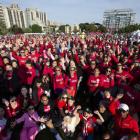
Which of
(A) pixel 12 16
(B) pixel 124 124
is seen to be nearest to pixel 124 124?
(B) pixel 124 124

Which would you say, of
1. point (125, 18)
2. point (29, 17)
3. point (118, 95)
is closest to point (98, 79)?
point (118, 95)

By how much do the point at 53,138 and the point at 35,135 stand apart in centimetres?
49

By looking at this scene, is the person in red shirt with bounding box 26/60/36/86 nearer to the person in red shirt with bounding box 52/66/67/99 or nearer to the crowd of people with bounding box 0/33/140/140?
the crowd of people with bounding box 0/33/140/140

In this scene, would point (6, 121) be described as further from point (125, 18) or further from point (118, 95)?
point (125, 18)

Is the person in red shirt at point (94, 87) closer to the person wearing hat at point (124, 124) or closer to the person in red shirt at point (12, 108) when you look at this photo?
the person in red shirt at point (12, 108)

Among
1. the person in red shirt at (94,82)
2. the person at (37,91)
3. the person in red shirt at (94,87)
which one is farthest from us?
the person in red shirt at (94,82)

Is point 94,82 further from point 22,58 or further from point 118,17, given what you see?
point 118,17

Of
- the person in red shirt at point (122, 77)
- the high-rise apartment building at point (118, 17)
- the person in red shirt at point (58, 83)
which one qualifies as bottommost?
the high-rise apartment building at point (118, 17)

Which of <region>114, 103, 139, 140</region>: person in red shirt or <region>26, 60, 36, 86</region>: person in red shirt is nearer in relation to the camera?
<region>114, 103, 139, 140</region>: person in red shirt

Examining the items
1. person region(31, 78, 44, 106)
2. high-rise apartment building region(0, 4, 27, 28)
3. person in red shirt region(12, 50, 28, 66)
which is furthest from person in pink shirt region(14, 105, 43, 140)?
high-rise apartment building region(0, 4, 27, 28)

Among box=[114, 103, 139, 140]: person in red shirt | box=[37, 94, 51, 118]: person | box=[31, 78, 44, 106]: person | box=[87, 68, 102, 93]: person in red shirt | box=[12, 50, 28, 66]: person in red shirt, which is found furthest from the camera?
box=[12, 50, 28, 66]: person in red shirt

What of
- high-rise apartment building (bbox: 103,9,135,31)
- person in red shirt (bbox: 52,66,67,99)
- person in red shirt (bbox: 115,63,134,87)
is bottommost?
high-rise apartment building (bbox: 103,9,135,31)

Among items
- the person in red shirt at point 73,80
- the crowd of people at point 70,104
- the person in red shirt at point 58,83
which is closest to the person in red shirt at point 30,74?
the crowd of people at point 70,104

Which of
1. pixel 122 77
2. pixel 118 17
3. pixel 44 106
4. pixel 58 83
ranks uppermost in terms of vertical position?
pixel 122 77
